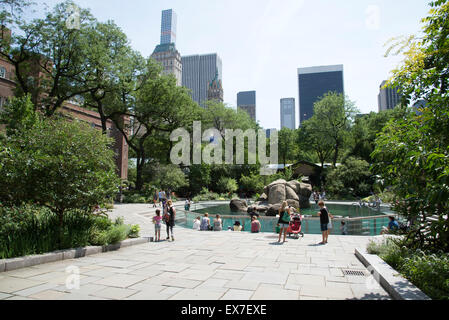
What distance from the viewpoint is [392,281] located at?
4777 mm

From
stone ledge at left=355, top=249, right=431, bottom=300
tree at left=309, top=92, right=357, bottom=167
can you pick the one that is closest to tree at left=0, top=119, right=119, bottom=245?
stone ledge at left=355, top=249, right=431, bottom=300

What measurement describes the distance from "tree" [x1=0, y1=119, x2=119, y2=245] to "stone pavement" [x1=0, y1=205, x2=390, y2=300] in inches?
74.9

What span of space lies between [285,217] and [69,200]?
7.08 metres

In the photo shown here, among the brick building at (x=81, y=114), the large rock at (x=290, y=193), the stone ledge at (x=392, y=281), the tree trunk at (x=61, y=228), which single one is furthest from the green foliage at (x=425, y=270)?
the large rock at (x=290, y=193)

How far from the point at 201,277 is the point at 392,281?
11.3 ft

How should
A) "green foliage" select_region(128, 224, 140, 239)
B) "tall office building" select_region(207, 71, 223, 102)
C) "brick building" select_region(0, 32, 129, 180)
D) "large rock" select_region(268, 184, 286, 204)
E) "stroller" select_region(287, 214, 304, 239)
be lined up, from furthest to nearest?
A: 1. "tall office building" select_region(207, 71, 223, 102)
2. "brick building" select_region(0, 32, 129, 180)
3. "large rock" select_region(268, 184, 286, 204)
4. "stroller" select_region(287, 214, 304, 239)
5. "green foliage" select_region(128, 224, 140, 239)

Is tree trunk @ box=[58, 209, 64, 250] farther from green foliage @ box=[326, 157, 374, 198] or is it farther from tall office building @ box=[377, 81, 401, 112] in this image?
green foliage @ box=[326, 157, 374, 198]

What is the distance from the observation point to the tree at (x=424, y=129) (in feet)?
12.1

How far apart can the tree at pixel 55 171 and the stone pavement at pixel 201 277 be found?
1.90 m

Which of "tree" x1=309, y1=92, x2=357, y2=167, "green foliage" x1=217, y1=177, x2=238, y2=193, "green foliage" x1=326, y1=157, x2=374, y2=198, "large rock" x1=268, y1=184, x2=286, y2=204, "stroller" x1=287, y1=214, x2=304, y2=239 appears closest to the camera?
"stroller" x1=287, y1=214, x2=304, y2=239

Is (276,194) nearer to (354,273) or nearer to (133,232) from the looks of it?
(133,232)

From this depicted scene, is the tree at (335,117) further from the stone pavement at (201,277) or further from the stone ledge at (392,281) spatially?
the stone ledge at (392,281)

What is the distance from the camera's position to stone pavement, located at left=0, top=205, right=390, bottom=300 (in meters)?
4.50

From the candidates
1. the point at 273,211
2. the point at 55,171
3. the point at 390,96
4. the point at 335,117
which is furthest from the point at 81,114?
the point at 390,96
